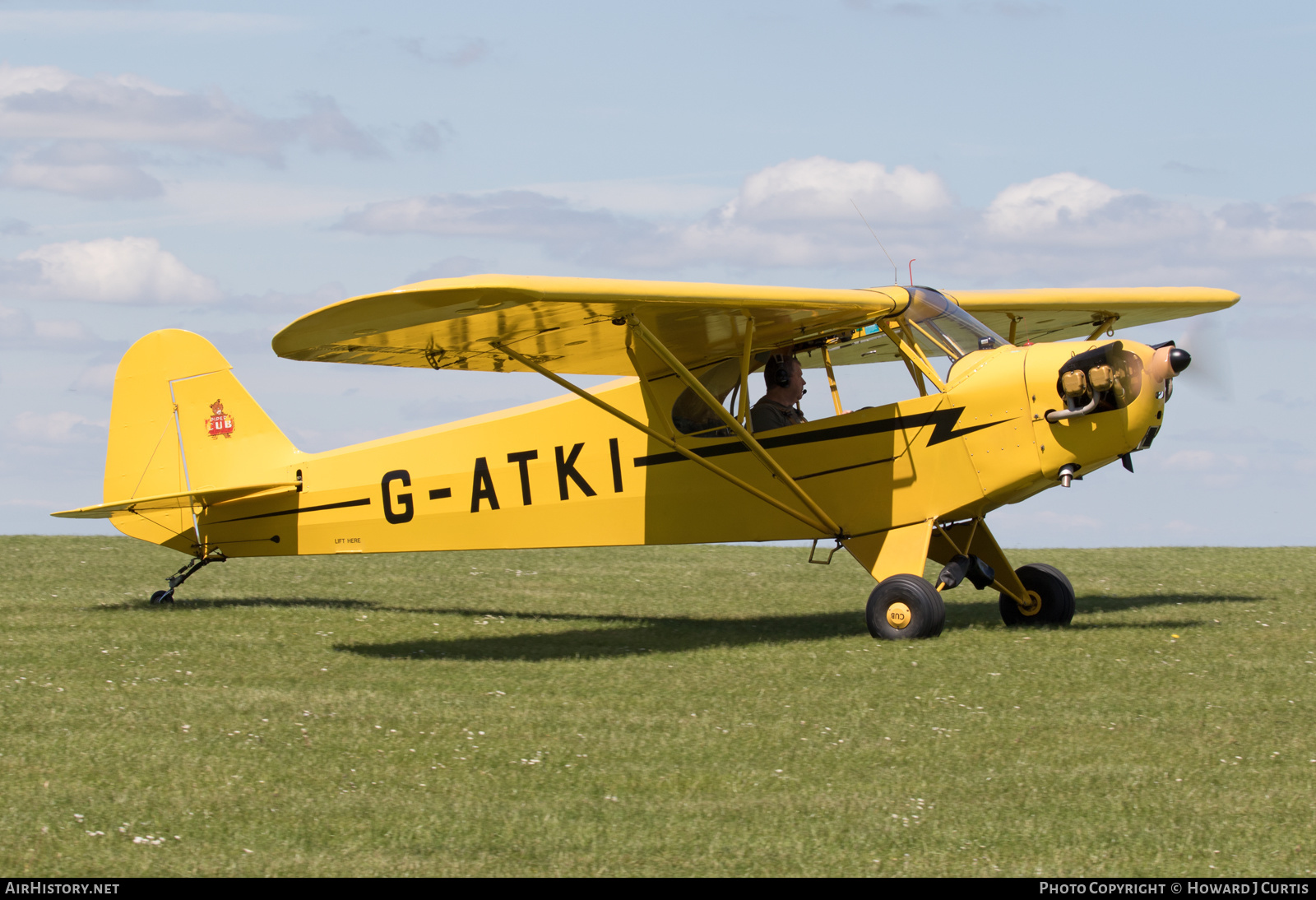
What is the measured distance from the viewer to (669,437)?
35.8 ft

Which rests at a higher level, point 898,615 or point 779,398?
point 779,398

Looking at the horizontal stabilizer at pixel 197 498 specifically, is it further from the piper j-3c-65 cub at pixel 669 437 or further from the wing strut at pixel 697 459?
the wing strut at pixel 697 459

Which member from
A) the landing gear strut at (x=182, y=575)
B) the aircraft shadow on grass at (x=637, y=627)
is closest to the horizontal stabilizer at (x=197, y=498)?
the landing gear strut at (x=182, y=575)

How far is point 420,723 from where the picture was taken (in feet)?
25.1

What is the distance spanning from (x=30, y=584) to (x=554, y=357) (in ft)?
23.5

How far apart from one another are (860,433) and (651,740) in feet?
13.7

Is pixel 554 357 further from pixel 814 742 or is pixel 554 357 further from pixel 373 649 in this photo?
pixel 814 742

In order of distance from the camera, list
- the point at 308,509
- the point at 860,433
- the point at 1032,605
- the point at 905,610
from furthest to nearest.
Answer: the point at 308,509 → the point at 1032,605 → the point at 860,433 → the point at 905,610

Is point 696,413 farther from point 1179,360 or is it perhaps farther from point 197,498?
point 197,498

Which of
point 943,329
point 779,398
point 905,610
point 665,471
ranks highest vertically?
point 943,329

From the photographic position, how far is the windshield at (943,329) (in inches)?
413

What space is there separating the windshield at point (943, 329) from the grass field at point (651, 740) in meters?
2.42
